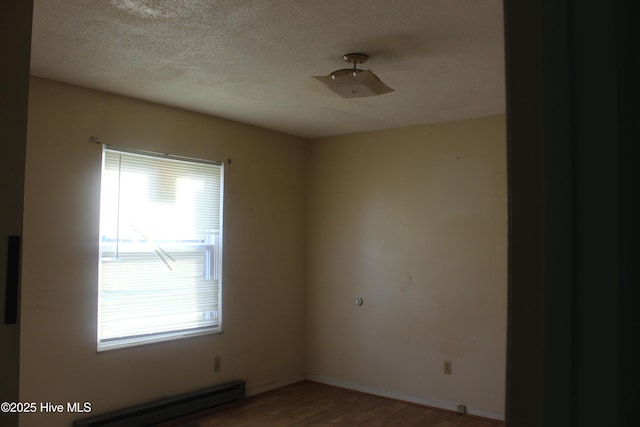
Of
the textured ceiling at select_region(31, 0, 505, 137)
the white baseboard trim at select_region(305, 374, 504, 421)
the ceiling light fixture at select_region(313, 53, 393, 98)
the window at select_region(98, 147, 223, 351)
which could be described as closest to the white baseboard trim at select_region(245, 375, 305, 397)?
the white baseboard trim at select_region(305, 374, 504, 421)

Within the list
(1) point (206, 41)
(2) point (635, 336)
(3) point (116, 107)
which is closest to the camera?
(2) point (635, 336)

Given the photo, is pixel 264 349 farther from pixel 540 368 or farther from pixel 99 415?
pixel 540 368

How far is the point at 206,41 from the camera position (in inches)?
109

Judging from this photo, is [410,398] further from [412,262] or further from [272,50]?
[272,50]

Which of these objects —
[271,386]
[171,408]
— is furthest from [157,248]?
A: [271,386]

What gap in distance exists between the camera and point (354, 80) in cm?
293

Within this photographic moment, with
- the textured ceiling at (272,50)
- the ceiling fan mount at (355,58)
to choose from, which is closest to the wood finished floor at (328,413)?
the textured ceiling at (272,50)

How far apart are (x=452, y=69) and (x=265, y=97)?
1460 mm

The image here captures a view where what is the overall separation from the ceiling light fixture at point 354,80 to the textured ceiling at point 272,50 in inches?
3.5

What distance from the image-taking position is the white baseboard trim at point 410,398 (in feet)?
13.9

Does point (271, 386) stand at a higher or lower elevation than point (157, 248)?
lower

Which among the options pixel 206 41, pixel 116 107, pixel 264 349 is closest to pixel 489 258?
pixel 264 349

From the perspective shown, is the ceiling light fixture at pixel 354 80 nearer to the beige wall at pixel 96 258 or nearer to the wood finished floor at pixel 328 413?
the beige wall at pixel 96 258

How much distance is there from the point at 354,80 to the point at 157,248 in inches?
86.4
